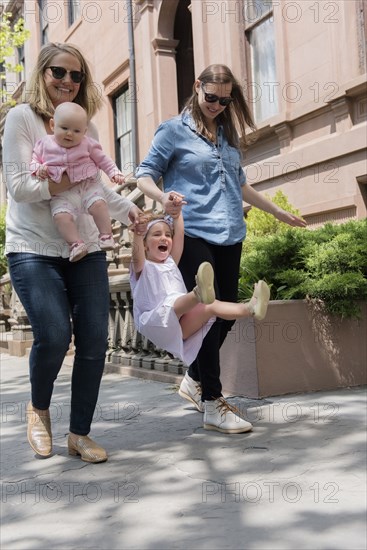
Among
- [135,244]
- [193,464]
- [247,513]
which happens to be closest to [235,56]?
[135,244]

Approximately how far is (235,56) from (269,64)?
0.66m

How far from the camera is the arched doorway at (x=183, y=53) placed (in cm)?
1454

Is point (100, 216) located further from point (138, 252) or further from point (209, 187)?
point (209, 187)

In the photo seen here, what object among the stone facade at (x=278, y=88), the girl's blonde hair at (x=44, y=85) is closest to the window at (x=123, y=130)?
the stone facade at (x=278, y=88)

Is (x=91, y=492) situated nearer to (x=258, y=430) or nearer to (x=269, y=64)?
(x=258, y=430)

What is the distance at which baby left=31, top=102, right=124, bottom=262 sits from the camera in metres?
3.59

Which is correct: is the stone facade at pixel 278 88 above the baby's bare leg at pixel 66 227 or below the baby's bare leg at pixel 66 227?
above

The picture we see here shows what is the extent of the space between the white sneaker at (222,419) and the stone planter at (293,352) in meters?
0.98

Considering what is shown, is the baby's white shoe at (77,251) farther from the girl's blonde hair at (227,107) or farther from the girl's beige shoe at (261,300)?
the girl's blonde hair at (227,107)

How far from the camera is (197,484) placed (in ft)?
11.2

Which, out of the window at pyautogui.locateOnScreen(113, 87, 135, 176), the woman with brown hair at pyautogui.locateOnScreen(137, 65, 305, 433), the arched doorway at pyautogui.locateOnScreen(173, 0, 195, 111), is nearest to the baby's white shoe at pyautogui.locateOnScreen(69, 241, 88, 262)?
the woman with brown hair at pyautogui.locateOnScreen(137, 65, 305, 433)

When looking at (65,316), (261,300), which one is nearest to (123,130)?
(65,316)

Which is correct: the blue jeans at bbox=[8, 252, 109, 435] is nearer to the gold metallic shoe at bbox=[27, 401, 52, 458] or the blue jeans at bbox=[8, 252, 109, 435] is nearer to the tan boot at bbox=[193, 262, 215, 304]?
the gold metallic shoe at bbox=[27, 401, 52, 458]

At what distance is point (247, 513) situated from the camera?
2.97m
